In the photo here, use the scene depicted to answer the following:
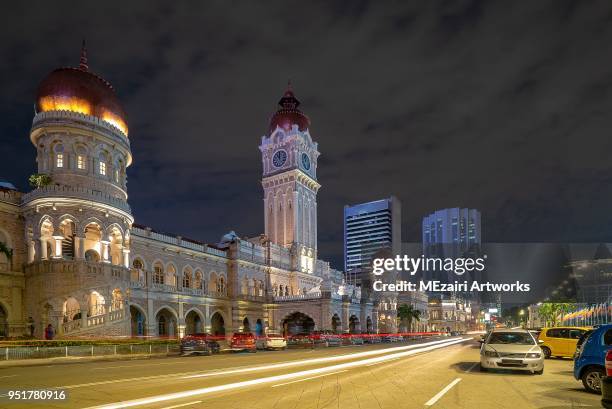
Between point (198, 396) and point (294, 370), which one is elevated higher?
point (198, 396)

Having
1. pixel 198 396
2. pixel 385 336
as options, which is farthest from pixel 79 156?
pixel 385 336

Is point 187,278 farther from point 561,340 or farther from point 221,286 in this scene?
point 561,340

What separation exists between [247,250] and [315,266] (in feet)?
49.9

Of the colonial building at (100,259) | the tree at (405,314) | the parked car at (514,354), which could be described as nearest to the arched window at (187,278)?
the colonial building at (100,259)

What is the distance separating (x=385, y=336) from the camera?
60.4 metres

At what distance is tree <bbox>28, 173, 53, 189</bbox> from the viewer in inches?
1462

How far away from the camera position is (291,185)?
7138cm

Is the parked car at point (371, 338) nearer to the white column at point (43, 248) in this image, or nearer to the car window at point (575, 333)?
the white column at point (43, 248)

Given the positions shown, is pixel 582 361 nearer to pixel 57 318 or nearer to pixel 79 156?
pixel 57 318

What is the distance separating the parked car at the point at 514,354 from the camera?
51.0ft

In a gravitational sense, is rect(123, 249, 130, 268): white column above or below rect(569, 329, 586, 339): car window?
above

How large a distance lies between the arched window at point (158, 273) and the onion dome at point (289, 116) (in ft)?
105

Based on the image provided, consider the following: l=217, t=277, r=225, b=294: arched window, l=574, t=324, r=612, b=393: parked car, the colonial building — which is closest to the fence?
the colonial building

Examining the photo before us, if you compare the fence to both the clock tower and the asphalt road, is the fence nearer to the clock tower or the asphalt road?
the asphalt road
